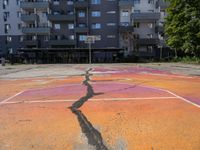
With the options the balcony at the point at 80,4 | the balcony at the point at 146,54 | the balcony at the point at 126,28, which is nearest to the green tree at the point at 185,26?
the balcony at the point at 126,28

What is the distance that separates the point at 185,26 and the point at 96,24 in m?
26.2

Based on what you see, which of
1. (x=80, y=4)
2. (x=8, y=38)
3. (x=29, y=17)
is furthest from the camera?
(x=8, y=38)

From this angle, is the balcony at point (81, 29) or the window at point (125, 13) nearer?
the balcony at point (81, 29)

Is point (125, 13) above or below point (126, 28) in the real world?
above

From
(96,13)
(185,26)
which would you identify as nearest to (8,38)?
(96,13)

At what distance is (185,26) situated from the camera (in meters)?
44.8

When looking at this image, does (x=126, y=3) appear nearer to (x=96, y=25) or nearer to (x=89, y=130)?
(x=96, y=25)

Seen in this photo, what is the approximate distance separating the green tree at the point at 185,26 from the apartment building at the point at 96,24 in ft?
53.1

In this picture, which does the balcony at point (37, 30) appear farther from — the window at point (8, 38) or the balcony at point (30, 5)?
the window at point (8, 38)

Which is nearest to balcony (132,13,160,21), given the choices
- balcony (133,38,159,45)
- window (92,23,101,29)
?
balcony (133,38,159,45)

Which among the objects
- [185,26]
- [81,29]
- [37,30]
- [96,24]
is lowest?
[185,26]

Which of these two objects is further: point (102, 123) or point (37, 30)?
point (37, 30)

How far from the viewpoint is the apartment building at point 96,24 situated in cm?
6606

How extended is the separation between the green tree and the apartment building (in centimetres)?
1618
